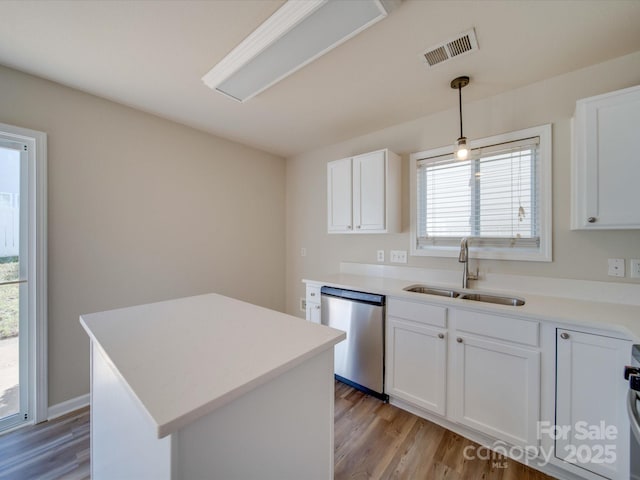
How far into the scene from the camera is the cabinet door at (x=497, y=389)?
1.53 m

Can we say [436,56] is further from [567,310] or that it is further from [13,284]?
[13,284]

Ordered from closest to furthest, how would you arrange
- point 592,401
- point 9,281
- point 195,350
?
point 195,350 → point 592,401 → point 9,281

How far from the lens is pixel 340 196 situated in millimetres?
2764

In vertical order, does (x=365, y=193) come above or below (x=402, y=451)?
above

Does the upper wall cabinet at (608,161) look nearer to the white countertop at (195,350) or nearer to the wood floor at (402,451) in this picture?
the wood floor at (402,451)

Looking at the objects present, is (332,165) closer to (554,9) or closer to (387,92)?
(387,92)

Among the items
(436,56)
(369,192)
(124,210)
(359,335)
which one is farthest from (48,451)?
(436,56)

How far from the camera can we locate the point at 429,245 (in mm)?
2502

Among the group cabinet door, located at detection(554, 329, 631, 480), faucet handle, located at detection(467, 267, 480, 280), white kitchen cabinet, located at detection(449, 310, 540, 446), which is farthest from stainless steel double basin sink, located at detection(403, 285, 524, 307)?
cabinet door, located at detection(554, 329, 631, 480)

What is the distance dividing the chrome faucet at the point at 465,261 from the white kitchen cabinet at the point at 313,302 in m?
1.27

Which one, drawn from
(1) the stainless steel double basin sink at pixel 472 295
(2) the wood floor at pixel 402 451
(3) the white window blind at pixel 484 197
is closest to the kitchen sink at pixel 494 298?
(1) the stainless steel double basin sink at pixel 472 295

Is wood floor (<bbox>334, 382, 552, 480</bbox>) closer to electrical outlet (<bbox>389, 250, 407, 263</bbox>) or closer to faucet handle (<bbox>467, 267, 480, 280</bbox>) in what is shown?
faucet handle (<bbox>467, 267, 480, 280</bbox>)

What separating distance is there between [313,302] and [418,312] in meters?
1.05

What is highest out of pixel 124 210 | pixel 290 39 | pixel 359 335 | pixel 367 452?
pixel 290 39
